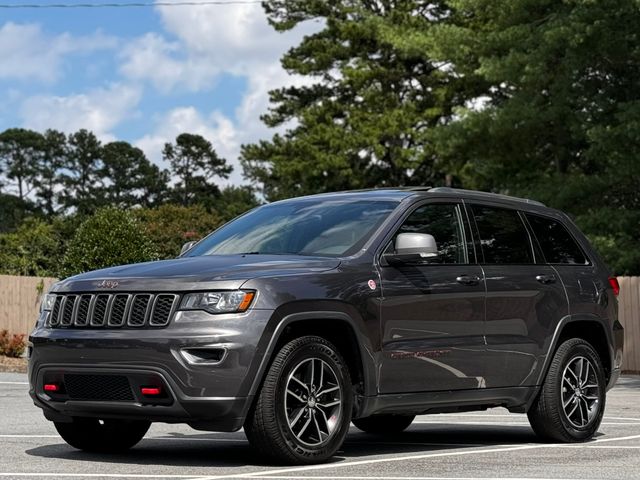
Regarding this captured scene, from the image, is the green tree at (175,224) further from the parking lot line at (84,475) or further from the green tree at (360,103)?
the parking lot line at (84,475)

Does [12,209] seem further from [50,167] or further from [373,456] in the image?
[373,456]

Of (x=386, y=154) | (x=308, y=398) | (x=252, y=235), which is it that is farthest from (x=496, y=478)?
(x=386, y=154)

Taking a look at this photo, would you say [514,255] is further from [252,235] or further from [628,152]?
[628,152]

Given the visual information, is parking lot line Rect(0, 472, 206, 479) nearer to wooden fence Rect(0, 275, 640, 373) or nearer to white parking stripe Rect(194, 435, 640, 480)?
white parking stripe Rect(194, 435, 640, 480)

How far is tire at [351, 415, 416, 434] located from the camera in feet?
38.4

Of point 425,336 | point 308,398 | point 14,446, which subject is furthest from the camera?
point 14,446

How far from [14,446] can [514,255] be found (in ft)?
13.6

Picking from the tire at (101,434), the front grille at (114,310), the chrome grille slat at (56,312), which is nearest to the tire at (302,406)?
the front grille at (114,310)

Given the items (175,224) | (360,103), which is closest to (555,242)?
(360,103)

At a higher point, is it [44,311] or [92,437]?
[44,311]

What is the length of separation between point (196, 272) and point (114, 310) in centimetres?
59

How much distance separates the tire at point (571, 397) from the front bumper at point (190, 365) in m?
3.12

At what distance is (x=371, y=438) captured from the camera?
1145 cm

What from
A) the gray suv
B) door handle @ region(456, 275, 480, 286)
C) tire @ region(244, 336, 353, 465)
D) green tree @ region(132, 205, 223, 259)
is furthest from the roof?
green tree @ region(132, 205, 223, 259)
